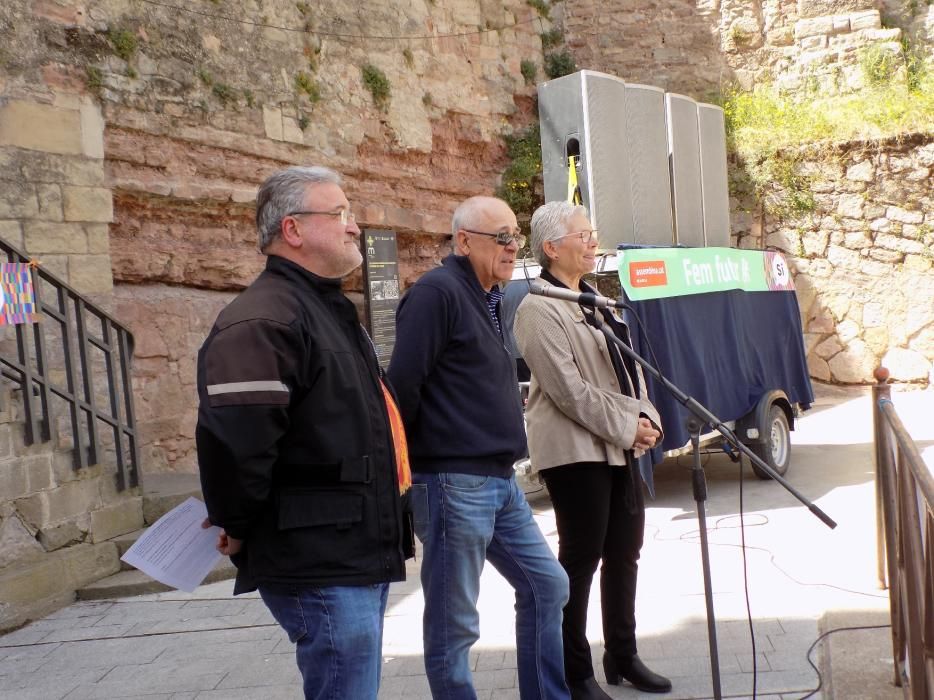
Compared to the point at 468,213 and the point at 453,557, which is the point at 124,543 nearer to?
the point at 453,557

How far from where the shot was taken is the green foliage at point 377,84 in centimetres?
1110

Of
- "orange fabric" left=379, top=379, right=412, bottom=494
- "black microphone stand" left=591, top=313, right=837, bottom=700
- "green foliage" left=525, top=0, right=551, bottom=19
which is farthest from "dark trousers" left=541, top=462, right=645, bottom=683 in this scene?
"green foliage" left=525, top=0, right=551, bottom=19

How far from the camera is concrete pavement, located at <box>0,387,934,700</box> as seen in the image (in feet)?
12.5

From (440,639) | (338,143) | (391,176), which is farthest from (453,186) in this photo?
(440,639)

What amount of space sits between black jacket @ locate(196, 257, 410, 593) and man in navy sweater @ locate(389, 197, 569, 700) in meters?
0.53

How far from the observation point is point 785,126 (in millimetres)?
14328

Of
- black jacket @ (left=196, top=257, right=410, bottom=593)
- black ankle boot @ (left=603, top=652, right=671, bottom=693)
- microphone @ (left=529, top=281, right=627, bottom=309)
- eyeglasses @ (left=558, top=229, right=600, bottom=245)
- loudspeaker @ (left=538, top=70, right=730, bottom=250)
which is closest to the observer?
black jacket @ (left=196, top=257, right=410, bottom=593)

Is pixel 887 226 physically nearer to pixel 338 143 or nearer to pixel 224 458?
pixel 338 143

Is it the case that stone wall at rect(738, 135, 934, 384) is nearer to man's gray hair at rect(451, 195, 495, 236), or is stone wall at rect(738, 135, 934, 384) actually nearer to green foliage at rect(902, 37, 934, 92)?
green foliage at rect(902, 37, 934, 92)

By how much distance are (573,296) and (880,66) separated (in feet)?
44.2

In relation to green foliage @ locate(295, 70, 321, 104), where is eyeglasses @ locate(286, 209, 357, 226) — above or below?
below

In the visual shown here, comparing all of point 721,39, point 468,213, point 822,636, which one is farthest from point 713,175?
point 468,213

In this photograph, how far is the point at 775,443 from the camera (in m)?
8.11

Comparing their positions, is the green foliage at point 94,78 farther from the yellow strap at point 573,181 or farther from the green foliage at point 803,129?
the green foliage at point 803,129
